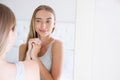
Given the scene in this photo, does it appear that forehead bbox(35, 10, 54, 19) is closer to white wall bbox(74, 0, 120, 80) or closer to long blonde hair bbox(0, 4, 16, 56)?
white wall bbox(74, 0, 120, 80)

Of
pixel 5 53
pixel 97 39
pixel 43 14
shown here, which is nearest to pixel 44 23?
pixel 43 14

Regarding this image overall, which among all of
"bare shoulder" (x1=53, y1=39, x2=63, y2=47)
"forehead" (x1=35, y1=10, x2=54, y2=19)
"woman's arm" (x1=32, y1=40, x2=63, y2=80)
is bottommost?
"woman's arm" (x1=32, y1=40, x2=63, y2=80)

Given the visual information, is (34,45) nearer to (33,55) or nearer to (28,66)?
(33,55)

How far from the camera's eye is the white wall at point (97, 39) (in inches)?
55.3

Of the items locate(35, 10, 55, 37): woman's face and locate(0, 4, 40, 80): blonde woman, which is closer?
locate(0, 4, 40, 80): blonde woman

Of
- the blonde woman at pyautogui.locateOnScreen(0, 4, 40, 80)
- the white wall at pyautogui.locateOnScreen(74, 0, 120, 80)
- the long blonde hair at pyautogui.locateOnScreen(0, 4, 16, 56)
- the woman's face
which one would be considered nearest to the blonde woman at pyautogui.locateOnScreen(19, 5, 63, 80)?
the woman's face

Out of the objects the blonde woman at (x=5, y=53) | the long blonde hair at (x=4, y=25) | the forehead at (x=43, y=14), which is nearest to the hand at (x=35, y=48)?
the forehead at (x=43, y=14)

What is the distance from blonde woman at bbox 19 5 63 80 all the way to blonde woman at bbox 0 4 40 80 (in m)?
0.34

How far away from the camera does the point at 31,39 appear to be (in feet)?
4.50

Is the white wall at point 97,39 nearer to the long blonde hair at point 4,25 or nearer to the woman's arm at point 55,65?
the woman's arm at point 55,65

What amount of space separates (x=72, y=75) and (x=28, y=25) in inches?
16.2

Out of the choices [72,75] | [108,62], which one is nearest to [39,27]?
[72,75]

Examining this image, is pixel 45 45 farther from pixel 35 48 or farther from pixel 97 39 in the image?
pixel 97 39

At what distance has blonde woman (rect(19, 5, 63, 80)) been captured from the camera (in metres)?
1.34
